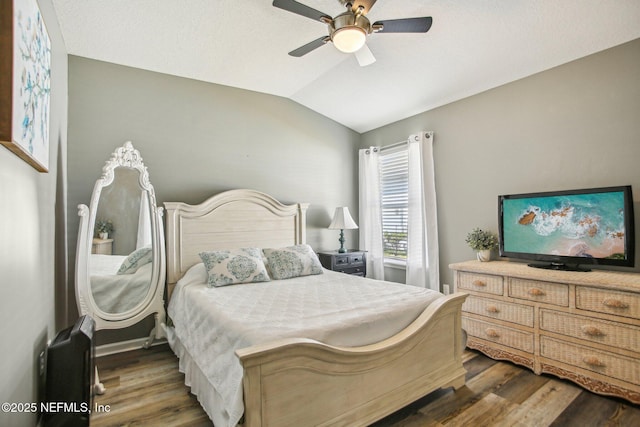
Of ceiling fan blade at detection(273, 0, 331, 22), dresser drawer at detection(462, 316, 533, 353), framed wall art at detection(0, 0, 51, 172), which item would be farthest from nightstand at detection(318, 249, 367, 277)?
framed wall art at detection(0, 0, 51, 172)

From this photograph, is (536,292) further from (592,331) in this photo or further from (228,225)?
(228,225)

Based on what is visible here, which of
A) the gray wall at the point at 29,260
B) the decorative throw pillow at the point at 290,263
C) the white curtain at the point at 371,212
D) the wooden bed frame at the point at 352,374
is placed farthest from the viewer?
the white curtain at the point at 371,212

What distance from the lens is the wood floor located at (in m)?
1.88

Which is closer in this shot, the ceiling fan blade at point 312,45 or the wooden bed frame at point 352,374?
the wooden bed frame at point 352,374

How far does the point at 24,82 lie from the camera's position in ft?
4.31

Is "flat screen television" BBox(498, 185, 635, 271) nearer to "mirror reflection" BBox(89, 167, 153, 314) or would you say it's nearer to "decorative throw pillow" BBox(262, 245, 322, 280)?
"decorative throw pillow" BBox(262, 245, 322, 280)

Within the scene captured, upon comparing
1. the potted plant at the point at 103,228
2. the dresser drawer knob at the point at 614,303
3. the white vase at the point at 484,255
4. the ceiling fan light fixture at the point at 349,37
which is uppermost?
the ceiling fan light fixture at the point at 349,37

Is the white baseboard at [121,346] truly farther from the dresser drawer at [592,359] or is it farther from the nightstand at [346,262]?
the dresser drawer at [592,359]

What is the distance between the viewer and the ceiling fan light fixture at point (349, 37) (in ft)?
6.36

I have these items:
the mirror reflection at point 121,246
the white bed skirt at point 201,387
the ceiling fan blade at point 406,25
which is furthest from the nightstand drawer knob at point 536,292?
the mirror reflection at point 121,246

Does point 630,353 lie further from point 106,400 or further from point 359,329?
point 106,400

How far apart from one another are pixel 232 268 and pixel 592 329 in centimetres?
272

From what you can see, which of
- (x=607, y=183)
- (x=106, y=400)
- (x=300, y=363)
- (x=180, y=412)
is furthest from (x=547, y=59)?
(x=106, y=400)

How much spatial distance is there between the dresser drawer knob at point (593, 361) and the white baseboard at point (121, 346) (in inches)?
136
